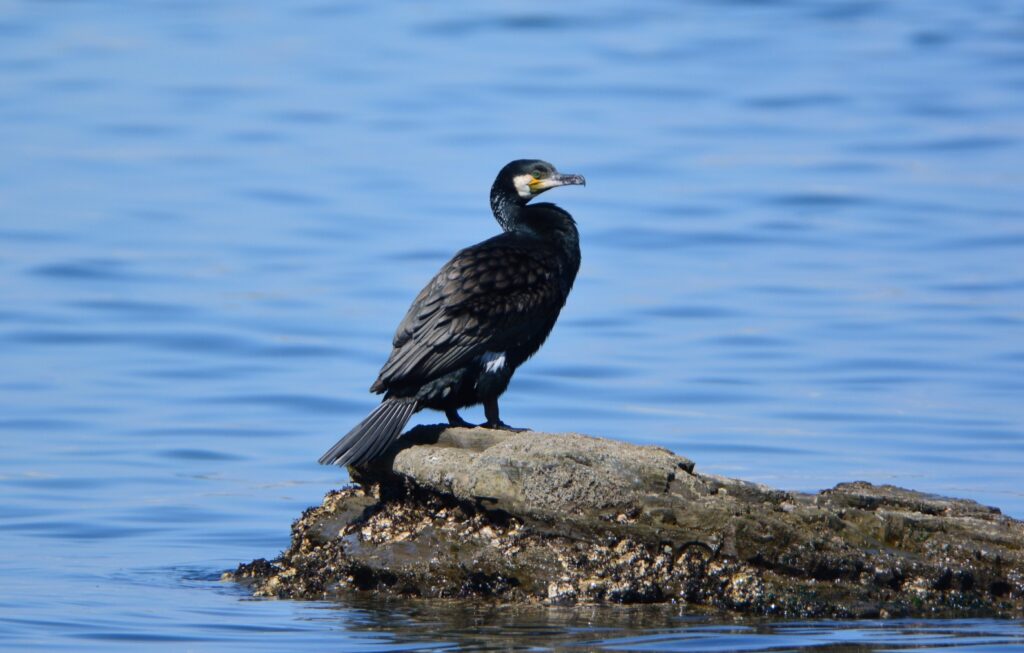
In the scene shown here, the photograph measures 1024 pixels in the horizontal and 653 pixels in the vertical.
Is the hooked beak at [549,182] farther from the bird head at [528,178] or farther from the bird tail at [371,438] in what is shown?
the bird tail at [371,438]

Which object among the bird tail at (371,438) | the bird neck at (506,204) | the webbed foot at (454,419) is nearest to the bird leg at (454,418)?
the webbed foot at (454,419)

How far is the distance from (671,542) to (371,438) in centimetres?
130

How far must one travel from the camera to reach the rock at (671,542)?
6559mm

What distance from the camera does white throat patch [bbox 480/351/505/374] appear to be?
25.2 feet

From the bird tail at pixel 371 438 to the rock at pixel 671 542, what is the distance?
8.3 inches

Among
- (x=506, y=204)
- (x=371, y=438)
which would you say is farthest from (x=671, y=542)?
(x=506, y=204)

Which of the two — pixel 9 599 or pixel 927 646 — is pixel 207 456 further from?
pixel 927 646

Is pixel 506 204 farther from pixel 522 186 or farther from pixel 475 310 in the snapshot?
pixel 475 310

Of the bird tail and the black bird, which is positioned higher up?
the black bird

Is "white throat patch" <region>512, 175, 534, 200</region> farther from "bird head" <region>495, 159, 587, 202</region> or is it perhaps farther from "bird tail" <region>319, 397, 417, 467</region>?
"bird tail" <region>319, 397, 417, 467</region>

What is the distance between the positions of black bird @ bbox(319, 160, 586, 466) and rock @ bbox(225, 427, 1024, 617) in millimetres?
461

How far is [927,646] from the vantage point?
19.8 ft

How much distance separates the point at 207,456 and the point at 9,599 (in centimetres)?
423

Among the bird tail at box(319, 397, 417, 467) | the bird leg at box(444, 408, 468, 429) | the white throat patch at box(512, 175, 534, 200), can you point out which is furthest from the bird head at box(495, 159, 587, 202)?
the bird tail at box(319, 397, 417, 467)
